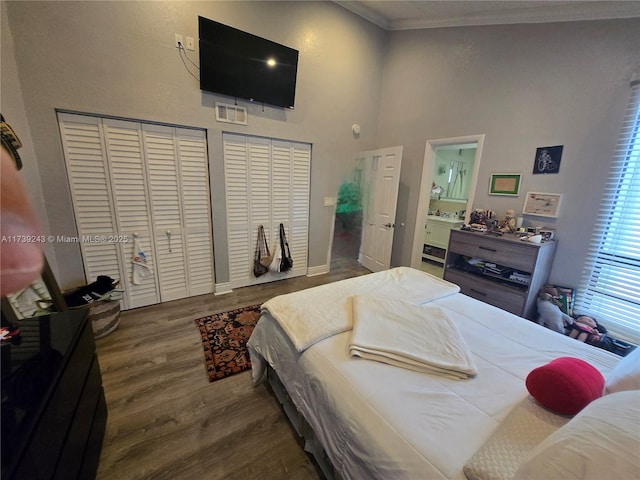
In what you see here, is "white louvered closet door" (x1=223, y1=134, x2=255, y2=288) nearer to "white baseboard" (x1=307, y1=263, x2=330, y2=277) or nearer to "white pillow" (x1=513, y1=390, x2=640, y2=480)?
"white baseboard" (x1=307, y1=263, x2=330, y2=277)

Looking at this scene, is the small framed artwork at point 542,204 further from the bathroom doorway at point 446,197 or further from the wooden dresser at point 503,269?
the bathroom doorway at point 446,197

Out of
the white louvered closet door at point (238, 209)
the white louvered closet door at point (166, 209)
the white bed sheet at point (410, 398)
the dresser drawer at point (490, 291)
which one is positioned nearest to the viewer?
the white bed sheet at point (410, 398)

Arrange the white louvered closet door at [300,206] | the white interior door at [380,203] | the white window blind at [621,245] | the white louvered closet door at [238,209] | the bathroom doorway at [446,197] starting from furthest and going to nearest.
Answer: the bathroom doorway at [446,197], the white interior door at [380,203], the white louvered closet door at [300,206], the white louvered closet door at [238,209], the white window blind at [621,245]

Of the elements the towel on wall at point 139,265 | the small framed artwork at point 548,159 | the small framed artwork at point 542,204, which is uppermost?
the small framed artwork at point 548,159

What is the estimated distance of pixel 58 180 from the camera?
2096mm

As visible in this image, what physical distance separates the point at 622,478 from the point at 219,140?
3.14 m

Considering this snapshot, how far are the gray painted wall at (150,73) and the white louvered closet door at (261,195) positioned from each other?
0.12m

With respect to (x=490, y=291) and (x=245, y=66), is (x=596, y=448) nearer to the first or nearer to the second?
(x=490, y=291)

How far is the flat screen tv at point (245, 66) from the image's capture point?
7.78 feet

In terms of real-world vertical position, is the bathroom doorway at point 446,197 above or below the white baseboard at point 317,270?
above

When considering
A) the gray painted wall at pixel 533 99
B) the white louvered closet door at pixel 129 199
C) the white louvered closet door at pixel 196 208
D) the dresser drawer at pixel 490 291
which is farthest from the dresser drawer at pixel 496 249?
the white louvered closet door at pixel 129 199

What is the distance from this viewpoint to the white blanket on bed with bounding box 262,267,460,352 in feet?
4.32

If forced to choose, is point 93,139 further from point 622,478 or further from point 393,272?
point 622,478

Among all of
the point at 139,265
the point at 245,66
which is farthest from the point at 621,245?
the point at 139,265
